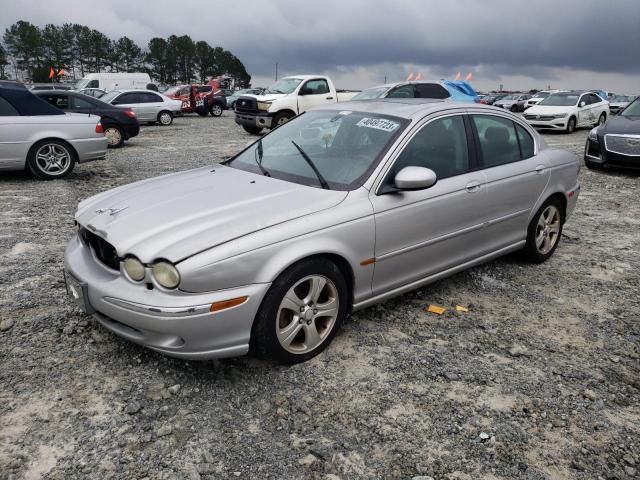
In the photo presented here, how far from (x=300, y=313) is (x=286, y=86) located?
13855 mm

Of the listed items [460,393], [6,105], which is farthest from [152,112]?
[460,393]

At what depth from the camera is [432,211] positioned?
355 cm

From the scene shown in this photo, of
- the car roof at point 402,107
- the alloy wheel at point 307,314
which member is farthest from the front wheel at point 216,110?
the alloy wheel at point 307,314

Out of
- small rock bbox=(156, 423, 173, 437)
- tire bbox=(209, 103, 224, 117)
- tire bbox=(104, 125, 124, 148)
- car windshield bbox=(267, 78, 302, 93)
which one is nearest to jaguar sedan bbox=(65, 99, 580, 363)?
small rock bbox=(156, 423, 173, 437)

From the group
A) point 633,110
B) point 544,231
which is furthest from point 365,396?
point 633,110

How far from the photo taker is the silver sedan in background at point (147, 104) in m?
17.8

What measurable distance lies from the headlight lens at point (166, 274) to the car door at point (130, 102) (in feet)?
54.7

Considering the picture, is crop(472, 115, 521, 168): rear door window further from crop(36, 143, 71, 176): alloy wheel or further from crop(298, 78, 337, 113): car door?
crop(298, 78, 337, 113): car door

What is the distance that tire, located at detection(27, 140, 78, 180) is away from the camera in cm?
797

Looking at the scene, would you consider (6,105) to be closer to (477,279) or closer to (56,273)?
(56,273)

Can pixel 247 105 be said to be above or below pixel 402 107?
below

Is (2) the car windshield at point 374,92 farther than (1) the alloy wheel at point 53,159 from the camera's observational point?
Yes

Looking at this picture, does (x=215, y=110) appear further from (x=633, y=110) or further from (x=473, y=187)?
(x=473, y=187)

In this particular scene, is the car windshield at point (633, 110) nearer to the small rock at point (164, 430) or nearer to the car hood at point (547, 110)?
the car hood at point (547, 110)
